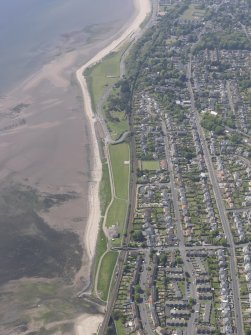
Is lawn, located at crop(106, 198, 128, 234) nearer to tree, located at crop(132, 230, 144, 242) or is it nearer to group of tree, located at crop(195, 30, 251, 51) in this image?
tree, located at crop(132, 230, 144, 242)

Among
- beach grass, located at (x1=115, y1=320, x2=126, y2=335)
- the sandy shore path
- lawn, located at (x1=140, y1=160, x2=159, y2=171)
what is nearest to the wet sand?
the sandy shore path

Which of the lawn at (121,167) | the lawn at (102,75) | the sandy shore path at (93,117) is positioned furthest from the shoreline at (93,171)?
the lawn at (121,167)

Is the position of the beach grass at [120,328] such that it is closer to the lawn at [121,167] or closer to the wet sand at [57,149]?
the wet sand at [57,149]

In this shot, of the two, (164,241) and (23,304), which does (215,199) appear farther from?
(23,304)

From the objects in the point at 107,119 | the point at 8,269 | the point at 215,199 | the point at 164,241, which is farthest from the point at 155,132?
the point at 8,269

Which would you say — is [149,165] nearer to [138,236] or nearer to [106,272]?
[138,236]

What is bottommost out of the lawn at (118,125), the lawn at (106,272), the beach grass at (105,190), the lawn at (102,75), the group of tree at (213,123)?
the lawn at (106,272)
